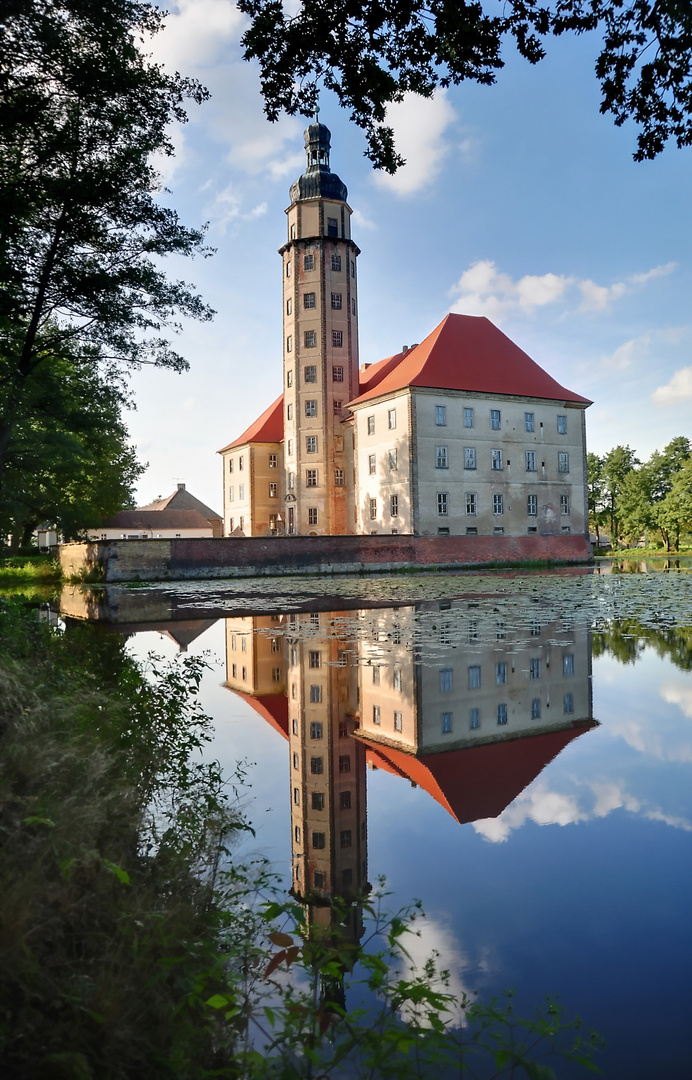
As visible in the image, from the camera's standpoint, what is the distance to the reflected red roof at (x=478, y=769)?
4.27 meters

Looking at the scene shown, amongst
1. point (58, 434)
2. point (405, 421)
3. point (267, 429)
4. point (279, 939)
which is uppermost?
point (267, 429)

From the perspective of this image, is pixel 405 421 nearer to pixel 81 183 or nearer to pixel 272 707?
pixel 81 183

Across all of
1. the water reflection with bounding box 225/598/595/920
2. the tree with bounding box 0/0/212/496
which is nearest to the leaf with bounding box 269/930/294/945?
the water reflection with bounding box 225/598/595/920

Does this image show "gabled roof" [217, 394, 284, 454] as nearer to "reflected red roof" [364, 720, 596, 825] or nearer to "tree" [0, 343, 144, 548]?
"tree" [0, 343, 144, 548]

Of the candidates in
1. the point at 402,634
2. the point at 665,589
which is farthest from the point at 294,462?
the point at 402,634

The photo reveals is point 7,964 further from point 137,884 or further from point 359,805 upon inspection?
point 359,805

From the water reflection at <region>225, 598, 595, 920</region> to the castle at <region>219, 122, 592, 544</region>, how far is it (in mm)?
33763

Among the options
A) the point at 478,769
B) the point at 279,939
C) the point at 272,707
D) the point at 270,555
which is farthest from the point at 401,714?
the point at 270,555

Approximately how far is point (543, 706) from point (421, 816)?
282cm

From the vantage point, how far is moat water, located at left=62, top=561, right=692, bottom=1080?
2600 mm

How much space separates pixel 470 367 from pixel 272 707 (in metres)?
43.5

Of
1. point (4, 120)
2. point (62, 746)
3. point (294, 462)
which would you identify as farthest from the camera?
point (294, 462)

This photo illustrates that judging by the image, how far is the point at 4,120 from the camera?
9656mm

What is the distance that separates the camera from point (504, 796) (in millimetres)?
4352
